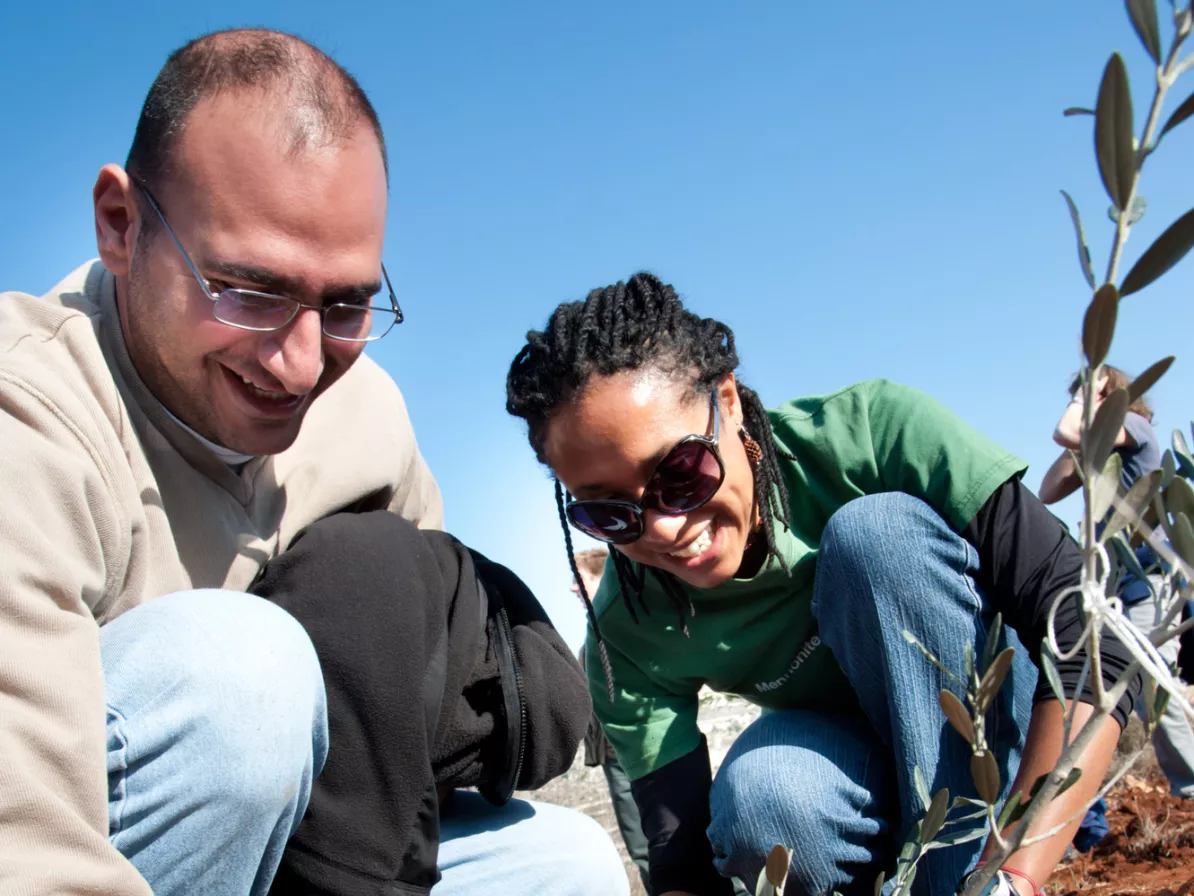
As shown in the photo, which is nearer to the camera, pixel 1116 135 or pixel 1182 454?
pixel 1116 135

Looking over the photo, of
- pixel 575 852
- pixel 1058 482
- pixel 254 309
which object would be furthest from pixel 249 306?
pixel 1058 482

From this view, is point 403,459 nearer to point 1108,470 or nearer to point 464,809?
point 464,809

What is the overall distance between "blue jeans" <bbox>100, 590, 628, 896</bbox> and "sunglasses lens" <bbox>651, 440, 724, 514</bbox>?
0.77 m

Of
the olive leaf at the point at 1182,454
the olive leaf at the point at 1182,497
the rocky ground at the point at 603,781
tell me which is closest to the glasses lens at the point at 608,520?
the olive leaf at the point at 1182,454

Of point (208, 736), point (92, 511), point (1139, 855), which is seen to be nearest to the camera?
point (208, 736)

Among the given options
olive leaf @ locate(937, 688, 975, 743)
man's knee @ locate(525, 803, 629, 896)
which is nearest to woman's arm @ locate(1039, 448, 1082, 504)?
man's knee @ locate(525, 803, 629, 896)

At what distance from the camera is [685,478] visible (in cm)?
193

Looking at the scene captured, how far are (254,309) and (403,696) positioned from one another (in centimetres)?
69

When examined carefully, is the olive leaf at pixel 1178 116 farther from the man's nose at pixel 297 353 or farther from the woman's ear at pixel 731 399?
the woman's ear at pixel 731 399

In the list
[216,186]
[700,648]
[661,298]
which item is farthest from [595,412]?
[216,186]

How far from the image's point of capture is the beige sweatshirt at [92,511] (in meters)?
1.06

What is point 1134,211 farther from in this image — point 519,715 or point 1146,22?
point 519,715

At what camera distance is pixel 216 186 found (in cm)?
168

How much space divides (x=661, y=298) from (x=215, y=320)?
3.07ft
